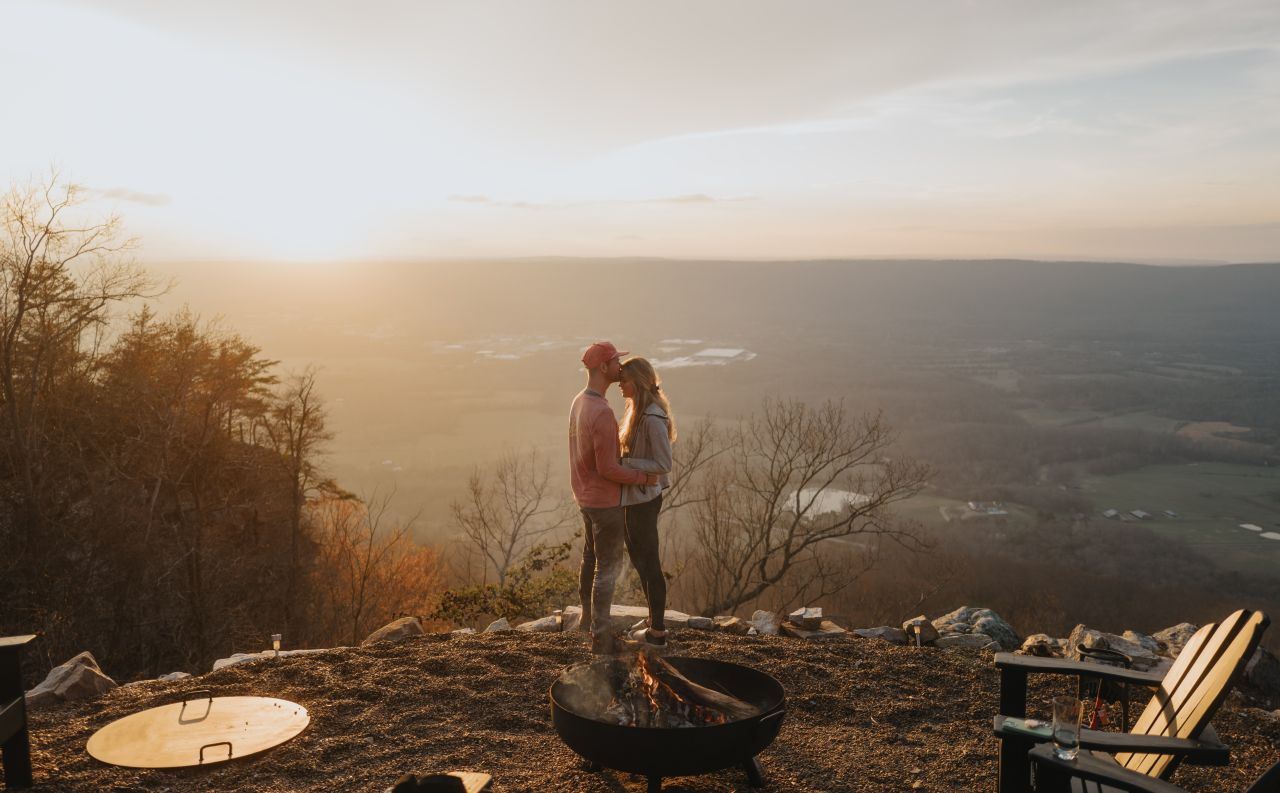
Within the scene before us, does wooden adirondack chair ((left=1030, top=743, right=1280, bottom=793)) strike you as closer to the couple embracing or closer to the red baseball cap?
the couple embracing

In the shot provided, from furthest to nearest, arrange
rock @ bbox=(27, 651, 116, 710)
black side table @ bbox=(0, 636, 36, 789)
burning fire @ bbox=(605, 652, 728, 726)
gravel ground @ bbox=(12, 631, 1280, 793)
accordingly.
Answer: rock @ bbox=(27, 651, 116, 710)
gravel ground @ bbox=(12, 631, 1280, 793)
black side table @ bbox=(0, 636, 36, 789)
burning fire @ bbox=(605, 652, 728, 726)

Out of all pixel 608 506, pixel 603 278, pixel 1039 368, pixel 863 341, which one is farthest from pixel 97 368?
pixel 1039 368

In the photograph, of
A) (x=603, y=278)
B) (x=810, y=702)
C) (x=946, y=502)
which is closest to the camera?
(x=810, y=702)

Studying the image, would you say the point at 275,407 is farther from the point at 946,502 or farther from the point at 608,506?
the point at 946,502

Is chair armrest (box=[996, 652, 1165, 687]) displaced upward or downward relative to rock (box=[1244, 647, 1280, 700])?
upward

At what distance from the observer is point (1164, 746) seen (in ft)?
8.97

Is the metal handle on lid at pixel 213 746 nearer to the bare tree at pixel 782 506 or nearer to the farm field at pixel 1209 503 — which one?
the bare tree at pixel 782 506

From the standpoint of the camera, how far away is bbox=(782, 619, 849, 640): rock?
662 cm

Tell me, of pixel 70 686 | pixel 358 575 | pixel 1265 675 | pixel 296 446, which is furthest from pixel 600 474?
pixel 358 575

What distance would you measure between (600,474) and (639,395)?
586 mm

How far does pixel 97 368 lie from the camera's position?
2241 cm

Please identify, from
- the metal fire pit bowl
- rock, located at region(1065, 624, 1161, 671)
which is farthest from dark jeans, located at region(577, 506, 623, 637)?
rock, located at region(1065, 624, 1161, 671)

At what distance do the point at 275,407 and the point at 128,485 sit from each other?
9.35 meters

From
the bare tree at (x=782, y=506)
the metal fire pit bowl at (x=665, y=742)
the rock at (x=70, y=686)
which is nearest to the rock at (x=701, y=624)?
the metal fire pit bowl at (x=665, y=742)
